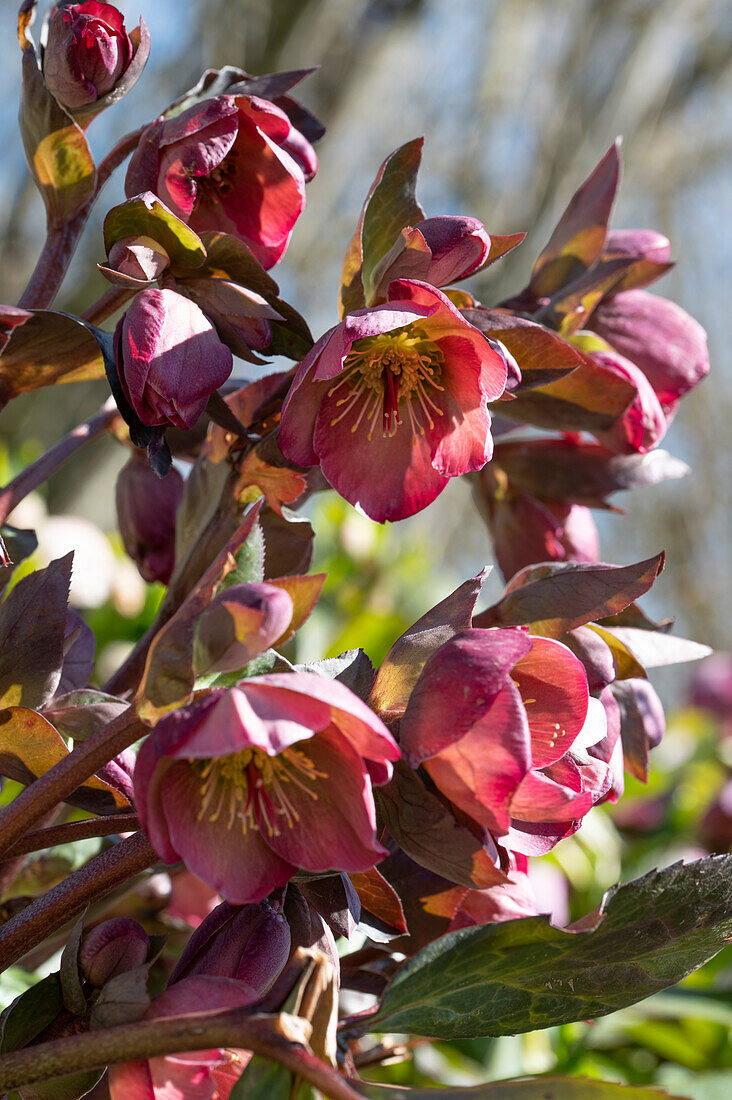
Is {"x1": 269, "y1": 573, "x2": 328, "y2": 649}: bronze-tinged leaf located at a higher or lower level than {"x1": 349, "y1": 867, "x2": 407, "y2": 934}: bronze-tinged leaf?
higher

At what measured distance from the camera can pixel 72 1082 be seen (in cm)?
30

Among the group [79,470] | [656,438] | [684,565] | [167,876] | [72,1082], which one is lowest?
[684,565]

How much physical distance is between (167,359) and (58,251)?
0.12 m

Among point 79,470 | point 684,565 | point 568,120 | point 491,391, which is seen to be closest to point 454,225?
point 491,391

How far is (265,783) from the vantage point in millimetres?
295

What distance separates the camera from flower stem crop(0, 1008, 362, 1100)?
0.78 feet

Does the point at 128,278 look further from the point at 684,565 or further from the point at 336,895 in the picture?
the point at 684,565

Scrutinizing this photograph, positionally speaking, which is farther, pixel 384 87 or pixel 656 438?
pixel 384 87

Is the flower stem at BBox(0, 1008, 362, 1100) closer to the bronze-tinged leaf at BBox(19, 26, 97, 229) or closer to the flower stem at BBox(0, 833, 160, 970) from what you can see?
the flower stem at BBox(0, 833, 160, 970)

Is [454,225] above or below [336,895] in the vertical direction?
above

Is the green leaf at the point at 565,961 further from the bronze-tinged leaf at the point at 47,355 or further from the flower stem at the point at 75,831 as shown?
the bronze-tinged leaf at the point at 47,355

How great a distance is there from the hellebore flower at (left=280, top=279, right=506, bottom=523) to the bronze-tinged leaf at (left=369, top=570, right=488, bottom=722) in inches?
2.6

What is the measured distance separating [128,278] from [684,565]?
5063 mm

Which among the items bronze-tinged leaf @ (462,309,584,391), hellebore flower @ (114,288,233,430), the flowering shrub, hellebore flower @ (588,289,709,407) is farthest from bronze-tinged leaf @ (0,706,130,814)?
hellebore flower @ (588,289,709,407)
